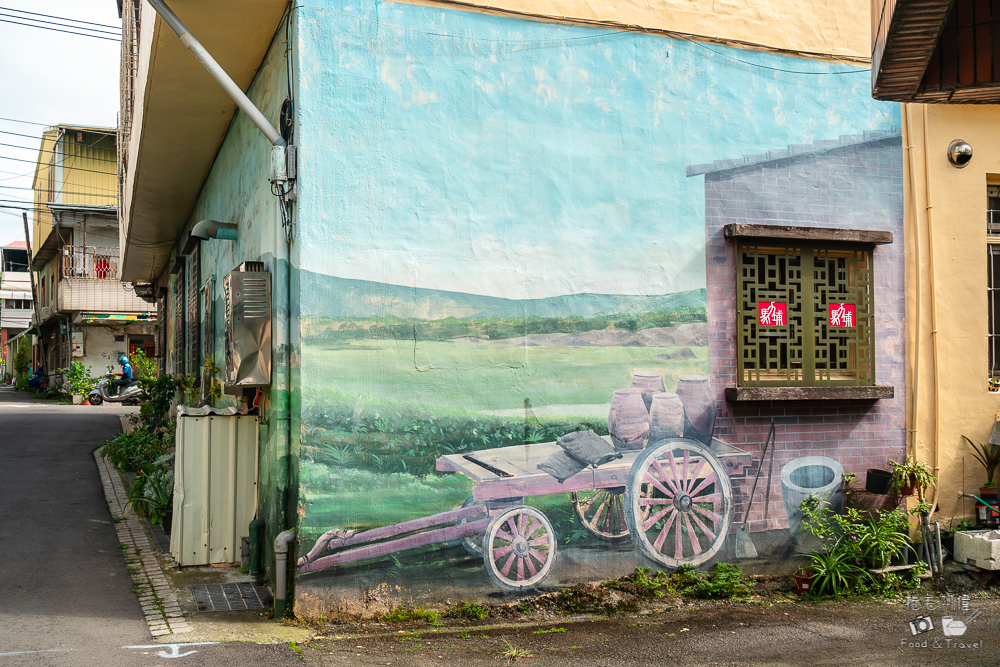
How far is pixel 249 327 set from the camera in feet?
19.4

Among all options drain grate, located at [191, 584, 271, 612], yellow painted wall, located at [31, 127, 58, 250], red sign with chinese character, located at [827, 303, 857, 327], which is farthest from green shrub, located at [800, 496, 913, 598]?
yellow painted wall, located at [31, 127, 58, 250]

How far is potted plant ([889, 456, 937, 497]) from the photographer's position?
6.56 metres

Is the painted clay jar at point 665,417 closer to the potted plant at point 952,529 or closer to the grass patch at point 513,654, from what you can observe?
the grass patch at point 513,654

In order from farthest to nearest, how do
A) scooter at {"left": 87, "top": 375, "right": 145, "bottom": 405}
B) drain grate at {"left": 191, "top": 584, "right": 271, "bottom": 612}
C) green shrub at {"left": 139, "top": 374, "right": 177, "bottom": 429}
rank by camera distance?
scooter at {"left": 87, "top": 375, "right": 145, "bottom": 405}
green shrub at {"left": 139, "top": 374, "right": 177, "bottom": 429}
drain grate at {"left": 191, "top": 584, "right": 271, "bottom": 612}

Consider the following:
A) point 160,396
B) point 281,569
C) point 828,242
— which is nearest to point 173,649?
point 281,569

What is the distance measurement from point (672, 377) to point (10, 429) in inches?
543

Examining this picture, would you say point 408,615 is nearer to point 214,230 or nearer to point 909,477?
point 214,230

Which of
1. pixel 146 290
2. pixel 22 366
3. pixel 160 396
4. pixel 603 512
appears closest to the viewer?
pixel 603 512

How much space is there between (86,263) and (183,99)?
66.7ft

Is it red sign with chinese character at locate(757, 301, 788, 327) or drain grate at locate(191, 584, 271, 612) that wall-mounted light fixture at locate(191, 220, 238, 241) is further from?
red sign with chinese character at locate(757, 301, 788, 327)

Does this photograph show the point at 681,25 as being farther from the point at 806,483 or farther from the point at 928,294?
the point at 806,483

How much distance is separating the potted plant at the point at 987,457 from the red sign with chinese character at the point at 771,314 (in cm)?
219

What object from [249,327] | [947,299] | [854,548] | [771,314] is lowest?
[854,548]

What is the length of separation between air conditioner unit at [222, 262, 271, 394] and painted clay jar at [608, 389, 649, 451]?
2776mm
